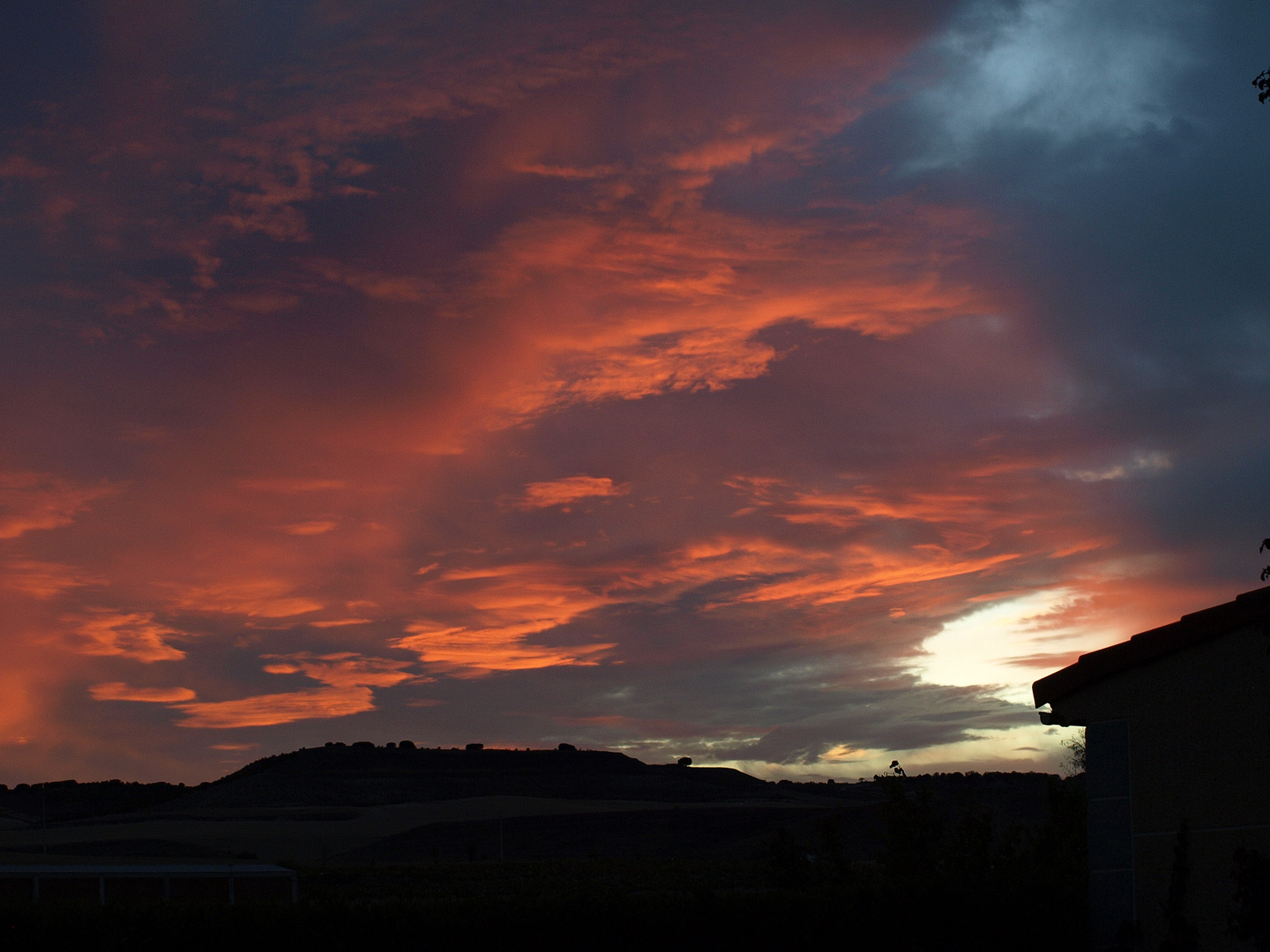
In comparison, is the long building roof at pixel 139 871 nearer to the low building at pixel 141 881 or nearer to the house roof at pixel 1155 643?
the low building at pixel 141 881

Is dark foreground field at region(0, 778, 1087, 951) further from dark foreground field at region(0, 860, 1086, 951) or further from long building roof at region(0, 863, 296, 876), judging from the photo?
long building roof at region(0, 863, 296, 876)

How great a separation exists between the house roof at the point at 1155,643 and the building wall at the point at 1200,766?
0.19m

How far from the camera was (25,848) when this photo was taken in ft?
312

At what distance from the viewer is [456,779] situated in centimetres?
16800

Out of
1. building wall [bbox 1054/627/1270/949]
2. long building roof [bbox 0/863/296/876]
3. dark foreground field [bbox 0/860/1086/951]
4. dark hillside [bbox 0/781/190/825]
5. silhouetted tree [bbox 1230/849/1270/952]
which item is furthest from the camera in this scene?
dark hillside [bbox 0/781/190/825]

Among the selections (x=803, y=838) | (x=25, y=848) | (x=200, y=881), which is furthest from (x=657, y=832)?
(x=200, y=881)

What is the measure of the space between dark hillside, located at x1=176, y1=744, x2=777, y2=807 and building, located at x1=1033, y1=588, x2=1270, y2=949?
139m

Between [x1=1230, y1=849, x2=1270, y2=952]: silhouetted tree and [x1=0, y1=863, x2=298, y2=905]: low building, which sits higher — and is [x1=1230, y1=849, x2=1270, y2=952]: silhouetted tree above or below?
above

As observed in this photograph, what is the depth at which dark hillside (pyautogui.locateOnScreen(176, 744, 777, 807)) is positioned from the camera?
153625 mm

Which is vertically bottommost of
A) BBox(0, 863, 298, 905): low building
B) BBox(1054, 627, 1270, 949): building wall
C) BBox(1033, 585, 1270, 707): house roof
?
BBox(0, 863, 298, 905): low building

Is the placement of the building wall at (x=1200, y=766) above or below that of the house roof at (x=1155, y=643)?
below

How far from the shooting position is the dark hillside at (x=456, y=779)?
15362 cm

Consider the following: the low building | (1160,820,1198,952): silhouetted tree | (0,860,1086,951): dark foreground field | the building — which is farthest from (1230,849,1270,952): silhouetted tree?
the low building

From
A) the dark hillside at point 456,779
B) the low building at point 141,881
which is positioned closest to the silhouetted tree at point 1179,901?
the low building at point 141,881
